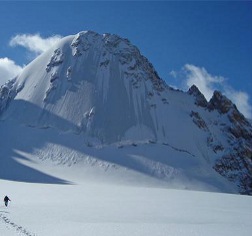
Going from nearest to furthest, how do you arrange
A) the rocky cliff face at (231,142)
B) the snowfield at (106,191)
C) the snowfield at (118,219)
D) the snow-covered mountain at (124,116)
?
1. the snowfield at (118,219)
2. the snowfield at (106,191)
3. the snow-covered mountain at (124,116)
4. the rocky cliff face at (231,142)

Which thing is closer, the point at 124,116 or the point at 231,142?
the point at 124,116

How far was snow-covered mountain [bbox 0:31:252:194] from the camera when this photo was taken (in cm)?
12494

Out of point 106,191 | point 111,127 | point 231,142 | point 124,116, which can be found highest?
point 231,142

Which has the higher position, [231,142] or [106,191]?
[231,142]

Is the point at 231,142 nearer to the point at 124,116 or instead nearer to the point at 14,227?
the point at 124,116

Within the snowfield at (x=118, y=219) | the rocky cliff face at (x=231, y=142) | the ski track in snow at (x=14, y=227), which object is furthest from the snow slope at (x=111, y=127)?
the ski track in snow at (x=14, y=227)

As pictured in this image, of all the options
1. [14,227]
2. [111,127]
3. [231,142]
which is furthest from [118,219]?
[231,142]

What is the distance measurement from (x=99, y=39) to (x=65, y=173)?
72277 millimetres

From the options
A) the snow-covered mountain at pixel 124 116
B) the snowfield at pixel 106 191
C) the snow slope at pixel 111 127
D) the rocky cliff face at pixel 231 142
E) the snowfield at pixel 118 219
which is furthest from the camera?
the rocky cliff face at pixel 231 142

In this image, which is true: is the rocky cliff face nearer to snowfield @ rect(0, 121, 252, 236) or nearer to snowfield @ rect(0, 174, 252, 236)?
snowfield @ rect(0, 121, 252, 236)

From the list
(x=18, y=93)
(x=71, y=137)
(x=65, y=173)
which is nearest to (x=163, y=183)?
(x=65, y=173)

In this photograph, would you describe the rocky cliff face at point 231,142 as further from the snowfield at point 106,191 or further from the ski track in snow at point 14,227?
→ the ski track in snow at point 14,227

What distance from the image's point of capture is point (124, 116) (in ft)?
459

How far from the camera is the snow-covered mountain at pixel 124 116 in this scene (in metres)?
125
